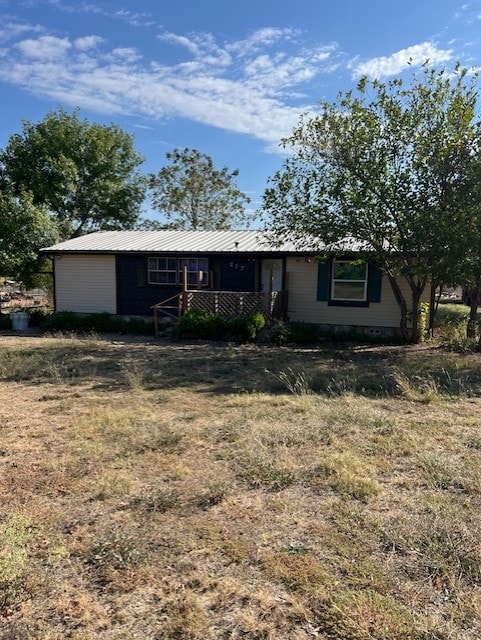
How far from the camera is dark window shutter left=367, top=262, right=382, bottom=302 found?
14086 millimetres

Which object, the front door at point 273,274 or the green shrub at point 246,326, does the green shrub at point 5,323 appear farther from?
the front door at point 273,274

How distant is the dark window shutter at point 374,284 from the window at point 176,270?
5128 millimetres

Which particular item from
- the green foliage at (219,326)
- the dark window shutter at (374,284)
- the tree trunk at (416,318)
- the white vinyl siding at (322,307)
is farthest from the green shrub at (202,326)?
the tree trunk at (416,318)

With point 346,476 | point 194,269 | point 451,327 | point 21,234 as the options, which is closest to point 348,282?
point 451,327

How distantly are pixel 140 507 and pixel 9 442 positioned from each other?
220 centimetres

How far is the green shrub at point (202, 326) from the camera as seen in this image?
44.6 feet

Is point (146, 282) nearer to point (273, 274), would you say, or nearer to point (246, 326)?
point (273, 274)

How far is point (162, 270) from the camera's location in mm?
16297

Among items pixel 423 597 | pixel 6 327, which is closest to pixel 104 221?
pixel 6 327

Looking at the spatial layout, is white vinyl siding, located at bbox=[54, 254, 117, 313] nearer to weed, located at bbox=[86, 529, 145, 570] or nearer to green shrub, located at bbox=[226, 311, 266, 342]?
green shrub, located at bbox=[226, 311, 266, 342]

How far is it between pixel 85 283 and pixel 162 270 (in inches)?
117

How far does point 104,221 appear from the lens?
27.7m

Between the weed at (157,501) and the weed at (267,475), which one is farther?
the weed at (267,475)

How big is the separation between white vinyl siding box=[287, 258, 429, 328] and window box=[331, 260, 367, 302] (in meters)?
0.32
